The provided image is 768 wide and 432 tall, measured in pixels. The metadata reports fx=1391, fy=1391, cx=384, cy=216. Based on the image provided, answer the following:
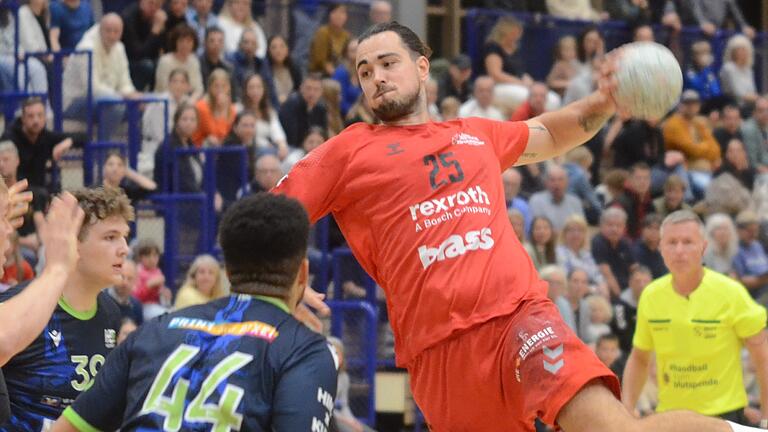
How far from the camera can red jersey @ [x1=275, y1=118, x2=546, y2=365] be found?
597 cm

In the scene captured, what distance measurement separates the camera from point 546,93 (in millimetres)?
16172

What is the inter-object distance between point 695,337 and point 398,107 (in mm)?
3922

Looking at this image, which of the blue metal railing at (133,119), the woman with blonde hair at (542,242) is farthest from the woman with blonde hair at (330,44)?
the woman with blonde hair at (542,242)

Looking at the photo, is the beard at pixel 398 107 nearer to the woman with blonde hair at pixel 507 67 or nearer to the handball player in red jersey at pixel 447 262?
the handball player in red jersey at pixel 447 262

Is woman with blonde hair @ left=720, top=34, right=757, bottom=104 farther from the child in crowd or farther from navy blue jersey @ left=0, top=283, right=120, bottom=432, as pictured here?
navy blue jersey @ left=0, top=283, right=120, bottom=432

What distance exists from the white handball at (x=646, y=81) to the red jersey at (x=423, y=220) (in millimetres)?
721

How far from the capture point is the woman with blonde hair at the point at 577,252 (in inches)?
563

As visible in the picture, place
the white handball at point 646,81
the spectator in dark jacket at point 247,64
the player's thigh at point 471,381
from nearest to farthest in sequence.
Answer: the player's thigh at point 471,381 → the white handball at point 646,81 → the spectator in dark jacket at point 247,64

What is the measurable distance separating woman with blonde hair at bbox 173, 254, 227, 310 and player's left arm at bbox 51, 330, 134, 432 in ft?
24.4

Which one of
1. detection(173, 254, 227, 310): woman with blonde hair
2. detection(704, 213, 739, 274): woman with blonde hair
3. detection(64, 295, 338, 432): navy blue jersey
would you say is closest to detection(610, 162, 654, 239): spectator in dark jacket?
detection(704, 213, 739, 274): woman with blonde hair

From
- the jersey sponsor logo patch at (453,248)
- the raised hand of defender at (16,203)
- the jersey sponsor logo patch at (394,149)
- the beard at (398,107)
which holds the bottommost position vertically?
the jersey sponsor logo patch at (453,248)

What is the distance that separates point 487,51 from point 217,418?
1401cm

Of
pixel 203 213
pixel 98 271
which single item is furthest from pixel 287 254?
pixel 203 213

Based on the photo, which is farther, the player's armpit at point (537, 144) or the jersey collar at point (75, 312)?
the player's armpit at point (537, 144)
